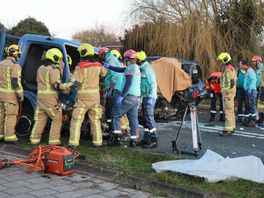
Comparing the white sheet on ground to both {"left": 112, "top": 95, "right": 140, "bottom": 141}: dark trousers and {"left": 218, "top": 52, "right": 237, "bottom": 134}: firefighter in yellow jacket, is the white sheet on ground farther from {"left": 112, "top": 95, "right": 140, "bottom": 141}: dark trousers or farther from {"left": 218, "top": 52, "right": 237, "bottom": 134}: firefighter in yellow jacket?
{"left": 218, "top": 52, "right": 237, "bottom": 134}: firefighter in yellow jacket

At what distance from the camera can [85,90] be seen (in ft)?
23.6

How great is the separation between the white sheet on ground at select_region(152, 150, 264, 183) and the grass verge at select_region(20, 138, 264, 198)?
77mm

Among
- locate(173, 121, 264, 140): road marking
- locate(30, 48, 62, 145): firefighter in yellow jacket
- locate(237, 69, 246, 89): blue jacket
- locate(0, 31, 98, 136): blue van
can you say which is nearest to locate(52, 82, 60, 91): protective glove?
locate(30, 48, 62, 145): firefighter in yellow jacket

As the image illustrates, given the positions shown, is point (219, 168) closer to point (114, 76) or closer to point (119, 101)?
point (119, 101)

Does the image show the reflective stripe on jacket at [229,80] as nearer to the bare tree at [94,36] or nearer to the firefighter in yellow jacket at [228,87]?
the firefighter in yellow jacket at [228,87]

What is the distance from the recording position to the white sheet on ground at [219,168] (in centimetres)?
523

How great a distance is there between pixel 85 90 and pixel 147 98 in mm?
1340

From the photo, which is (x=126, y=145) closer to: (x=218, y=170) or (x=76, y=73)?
(x=76, y=73)

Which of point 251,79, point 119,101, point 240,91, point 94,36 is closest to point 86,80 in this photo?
point 119,101

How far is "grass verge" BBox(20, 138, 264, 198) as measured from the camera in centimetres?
491

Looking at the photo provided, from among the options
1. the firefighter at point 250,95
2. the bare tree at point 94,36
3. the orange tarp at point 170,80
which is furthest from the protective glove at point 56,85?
the bare tree at point 94,36

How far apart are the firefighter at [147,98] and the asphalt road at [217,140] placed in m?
0.28

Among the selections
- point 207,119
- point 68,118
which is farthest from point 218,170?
point 207,119

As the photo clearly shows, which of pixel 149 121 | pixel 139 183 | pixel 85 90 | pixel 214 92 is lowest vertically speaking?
pixel 139 183
